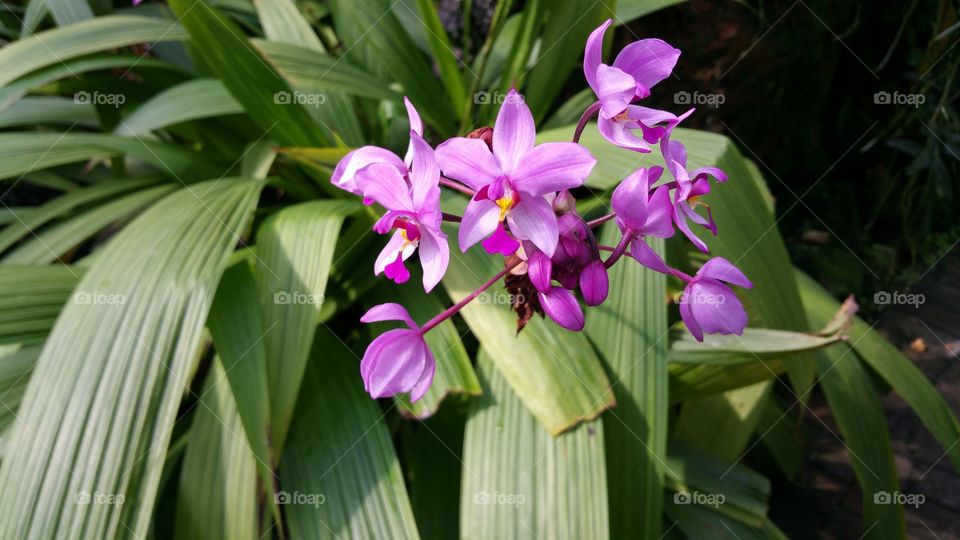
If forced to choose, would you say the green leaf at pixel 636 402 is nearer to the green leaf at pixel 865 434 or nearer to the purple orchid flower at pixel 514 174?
the green leaf at pixel 865 434

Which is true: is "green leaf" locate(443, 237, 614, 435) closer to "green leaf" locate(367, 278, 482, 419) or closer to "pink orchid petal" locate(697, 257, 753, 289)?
"green leaf" locate(367, 278, 482, 419)

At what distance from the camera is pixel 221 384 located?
1.17 m

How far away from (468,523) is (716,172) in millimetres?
643

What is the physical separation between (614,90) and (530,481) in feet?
2.23

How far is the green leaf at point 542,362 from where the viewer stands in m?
1.05

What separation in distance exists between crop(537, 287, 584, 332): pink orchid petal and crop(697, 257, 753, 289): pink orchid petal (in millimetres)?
112

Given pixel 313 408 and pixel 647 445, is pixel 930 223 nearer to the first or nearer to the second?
pixel 647 445

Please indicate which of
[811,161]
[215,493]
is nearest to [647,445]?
[215,493]
